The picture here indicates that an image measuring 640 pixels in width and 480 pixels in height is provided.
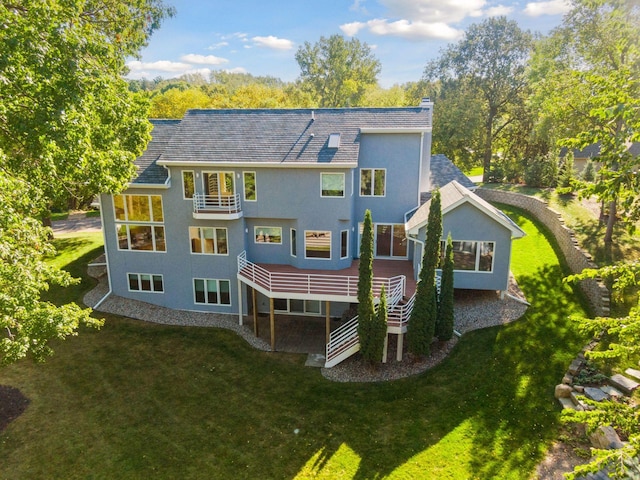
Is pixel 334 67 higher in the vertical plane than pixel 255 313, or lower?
higher

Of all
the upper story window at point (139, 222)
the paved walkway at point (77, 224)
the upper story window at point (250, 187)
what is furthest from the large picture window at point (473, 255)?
the paved walkway at point (77, 224)

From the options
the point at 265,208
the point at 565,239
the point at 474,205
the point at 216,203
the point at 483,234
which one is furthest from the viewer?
the point at 565,239

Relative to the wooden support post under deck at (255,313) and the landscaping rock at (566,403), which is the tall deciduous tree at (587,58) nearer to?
the landscaping rock at (566,403)

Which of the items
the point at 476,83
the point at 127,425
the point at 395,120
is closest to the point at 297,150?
the point at 395,120

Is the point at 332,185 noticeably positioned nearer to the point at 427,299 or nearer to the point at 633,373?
the point at 427,299

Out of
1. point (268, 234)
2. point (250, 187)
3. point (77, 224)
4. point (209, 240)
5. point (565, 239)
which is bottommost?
point (77, 224)

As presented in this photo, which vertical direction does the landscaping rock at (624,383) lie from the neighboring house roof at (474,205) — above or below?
below

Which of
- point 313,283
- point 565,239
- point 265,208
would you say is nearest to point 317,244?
point 313,283

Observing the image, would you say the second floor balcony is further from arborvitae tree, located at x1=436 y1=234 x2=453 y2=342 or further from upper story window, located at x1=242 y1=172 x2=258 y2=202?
arborvitae tree, located at x1=436 y1=234 x2=453 y2=342
